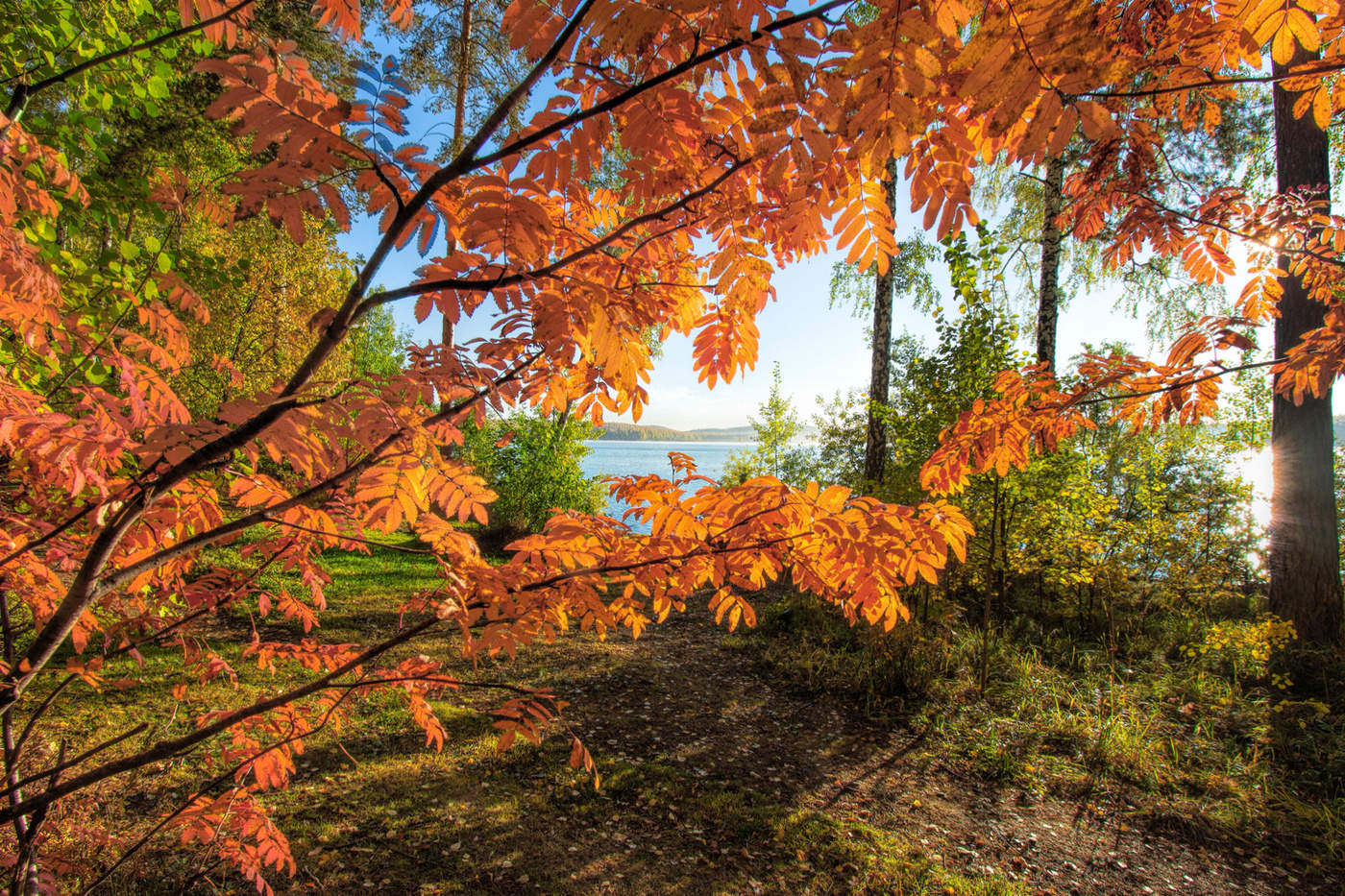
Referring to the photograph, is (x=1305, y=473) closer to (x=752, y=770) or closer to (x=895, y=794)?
(x=895, y=794)

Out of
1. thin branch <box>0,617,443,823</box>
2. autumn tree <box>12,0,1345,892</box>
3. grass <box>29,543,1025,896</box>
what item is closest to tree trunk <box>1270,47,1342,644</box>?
autumn tree <box>12,0,1345,892</box>

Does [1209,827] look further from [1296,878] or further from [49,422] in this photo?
[49,422]

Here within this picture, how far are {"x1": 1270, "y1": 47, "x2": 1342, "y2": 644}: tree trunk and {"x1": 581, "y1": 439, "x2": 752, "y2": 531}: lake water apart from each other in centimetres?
587

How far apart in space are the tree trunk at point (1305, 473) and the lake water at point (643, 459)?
19.2 feet

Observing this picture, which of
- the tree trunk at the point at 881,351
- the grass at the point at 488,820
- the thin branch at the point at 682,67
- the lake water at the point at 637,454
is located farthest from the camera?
the lake water at the point at 637,454

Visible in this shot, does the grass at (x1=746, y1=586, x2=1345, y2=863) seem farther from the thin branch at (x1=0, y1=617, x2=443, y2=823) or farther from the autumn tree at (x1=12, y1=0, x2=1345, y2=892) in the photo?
the thin branch at (x1=0, y1=617, x2=443, y2=823)

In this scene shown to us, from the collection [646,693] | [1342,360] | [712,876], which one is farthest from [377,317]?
[1342,360]

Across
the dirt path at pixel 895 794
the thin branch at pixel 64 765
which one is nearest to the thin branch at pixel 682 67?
the thin branch at pixel 64 765

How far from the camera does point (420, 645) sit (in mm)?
5199

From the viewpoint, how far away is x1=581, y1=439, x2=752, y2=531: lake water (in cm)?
979

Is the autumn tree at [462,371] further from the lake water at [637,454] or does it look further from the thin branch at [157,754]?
the lake water at [637,454]

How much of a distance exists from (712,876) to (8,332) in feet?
12.3

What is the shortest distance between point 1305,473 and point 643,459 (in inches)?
1217

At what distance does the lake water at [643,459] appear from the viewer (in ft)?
32.1
